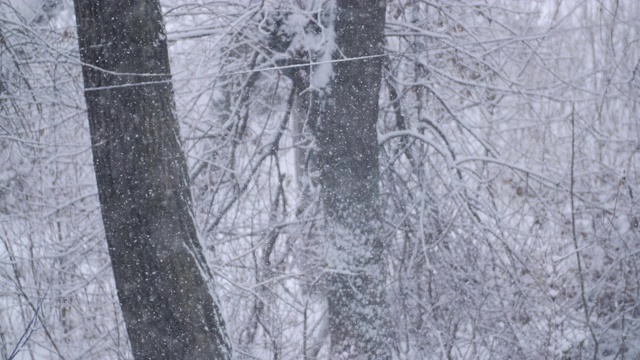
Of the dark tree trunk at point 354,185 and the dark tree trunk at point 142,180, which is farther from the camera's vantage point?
the dark tree trunk at point 354,185

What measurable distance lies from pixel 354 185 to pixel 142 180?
1.91 m

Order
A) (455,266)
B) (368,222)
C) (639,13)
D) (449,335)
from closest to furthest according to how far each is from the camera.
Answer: (368,222) → (449,335) → (455,266) → (639,13)

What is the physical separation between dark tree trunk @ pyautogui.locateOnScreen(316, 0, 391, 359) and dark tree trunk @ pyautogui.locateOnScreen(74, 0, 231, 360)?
4.99 ft

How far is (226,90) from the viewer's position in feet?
19.8

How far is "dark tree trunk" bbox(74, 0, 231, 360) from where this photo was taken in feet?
11.6

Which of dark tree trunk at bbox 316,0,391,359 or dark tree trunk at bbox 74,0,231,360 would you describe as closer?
dark tree trunk at bbox 74,0,231,360

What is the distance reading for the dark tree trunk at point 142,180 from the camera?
3533mm

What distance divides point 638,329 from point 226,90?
4.67 metres

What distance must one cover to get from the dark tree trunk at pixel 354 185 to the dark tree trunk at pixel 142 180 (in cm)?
152

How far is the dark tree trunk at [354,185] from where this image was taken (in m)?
4.89

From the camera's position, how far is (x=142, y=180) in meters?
3.57

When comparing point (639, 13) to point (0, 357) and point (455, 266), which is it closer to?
point (455, 266)

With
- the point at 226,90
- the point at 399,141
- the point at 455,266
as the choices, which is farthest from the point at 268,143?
the point at 455,266

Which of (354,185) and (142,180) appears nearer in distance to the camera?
(142,180)
